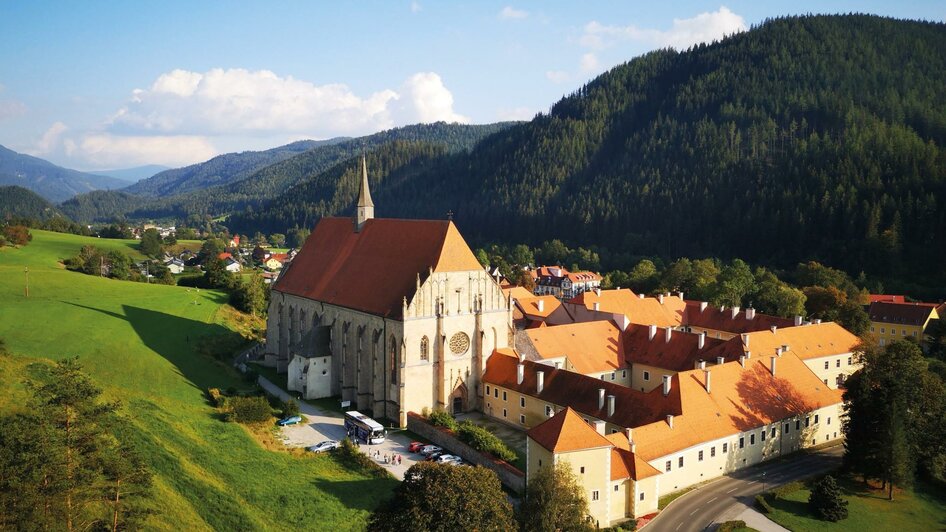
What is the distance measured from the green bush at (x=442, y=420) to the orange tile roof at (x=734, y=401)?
12.8 meters

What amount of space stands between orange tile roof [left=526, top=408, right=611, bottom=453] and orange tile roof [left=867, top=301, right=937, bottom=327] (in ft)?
215

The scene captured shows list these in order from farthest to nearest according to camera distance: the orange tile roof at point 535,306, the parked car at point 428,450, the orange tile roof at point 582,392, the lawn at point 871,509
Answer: the orange tile roof at point 535,306 → the parked car at point 428,450 → the orange tile roof at point 582,392 → the lawn at point 871,509

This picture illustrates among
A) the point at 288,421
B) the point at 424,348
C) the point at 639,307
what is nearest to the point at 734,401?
the point at 424,348

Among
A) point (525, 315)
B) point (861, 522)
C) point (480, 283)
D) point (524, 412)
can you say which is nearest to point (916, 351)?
point (861, 522)

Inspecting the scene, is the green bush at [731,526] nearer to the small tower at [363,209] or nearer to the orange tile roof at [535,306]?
the small tower at [363,209]

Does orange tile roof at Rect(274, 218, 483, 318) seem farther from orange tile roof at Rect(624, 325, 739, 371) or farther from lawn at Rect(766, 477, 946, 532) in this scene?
lawn at Rect(766, 477, 946, 532)

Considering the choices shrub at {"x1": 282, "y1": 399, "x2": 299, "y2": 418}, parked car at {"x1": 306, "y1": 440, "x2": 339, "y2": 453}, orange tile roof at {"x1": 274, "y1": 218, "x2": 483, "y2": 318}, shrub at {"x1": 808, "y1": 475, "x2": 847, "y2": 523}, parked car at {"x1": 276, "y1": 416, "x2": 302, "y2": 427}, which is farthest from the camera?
orange tile roof at {"x1": 274, "y1": 218, "x2": 483, "y2": 318}

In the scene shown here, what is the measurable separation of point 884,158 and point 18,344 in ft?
462

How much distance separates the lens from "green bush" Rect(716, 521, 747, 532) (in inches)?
1328

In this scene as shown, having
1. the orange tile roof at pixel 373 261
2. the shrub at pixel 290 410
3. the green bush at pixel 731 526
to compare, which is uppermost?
the orange tile roof at pixel 373 261

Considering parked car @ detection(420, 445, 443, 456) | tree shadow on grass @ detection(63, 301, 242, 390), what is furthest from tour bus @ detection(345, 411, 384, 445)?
tree shadow on grass @ detection(63, 301, 242, 390)

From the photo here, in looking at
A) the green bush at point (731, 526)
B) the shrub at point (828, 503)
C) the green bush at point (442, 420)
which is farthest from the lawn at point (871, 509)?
the green bush at point (442, 420)

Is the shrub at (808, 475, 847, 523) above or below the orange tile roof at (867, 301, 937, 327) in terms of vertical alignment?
below

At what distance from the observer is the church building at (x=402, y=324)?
163ft
